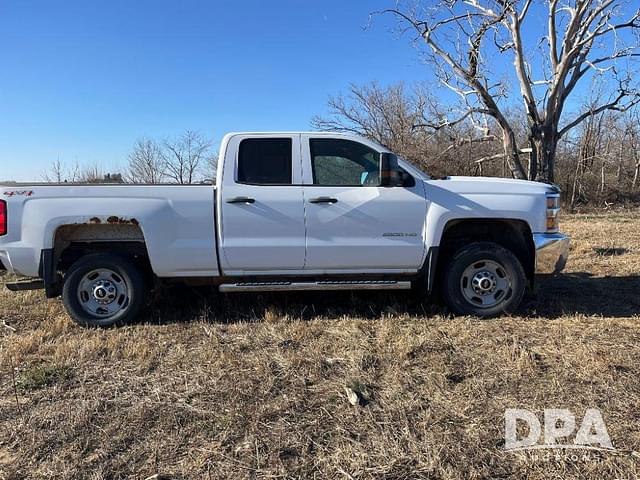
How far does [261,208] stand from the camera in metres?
4.64

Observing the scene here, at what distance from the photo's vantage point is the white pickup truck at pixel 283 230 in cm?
455

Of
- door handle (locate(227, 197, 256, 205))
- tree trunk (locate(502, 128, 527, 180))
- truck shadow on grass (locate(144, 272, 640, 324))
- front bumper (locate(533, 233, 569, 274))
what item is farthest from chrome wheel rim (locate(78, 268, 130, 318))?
tree trunk (locate(502, 128, 527, 180))

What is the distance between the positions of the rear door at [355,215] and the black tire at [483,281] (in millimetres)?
419

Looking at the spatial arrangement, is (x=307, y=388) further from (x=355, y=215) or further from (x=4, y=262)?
(x=4, y=262)

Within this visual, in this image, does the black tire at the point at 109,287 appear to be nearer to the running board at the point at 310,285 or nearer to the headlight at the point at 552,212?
the running board at the point at 310,285

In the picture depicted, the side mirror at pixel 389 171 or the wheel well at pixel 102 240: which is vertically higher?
the side mirror at pixel 389 171

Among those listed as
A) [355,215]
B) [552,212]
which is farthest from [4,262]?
[552,212]

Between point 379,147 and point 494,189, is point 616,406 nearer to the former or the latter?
point 494,189

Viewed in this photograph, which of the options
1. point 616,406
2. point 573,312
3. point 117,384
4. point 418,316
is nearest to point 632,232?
point 573,312

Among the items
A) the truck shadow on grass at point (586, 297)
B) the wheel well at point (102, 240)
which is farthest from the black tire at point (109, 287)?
the truck shadow on grass at point (586, 297)

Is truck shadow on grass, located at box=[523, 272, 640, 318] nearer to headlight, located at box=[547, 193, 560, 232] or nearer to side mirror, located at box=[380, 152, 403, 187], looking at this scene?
headlight, located at box=[547, 193, 560, 232]

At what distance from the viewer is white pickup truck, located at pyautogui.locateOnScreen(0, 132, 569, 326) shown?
14.9 ft

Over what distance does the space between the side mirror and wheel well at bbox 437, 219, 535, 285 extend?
0.76 metres

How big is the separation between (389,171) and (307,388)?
2.32 metres
